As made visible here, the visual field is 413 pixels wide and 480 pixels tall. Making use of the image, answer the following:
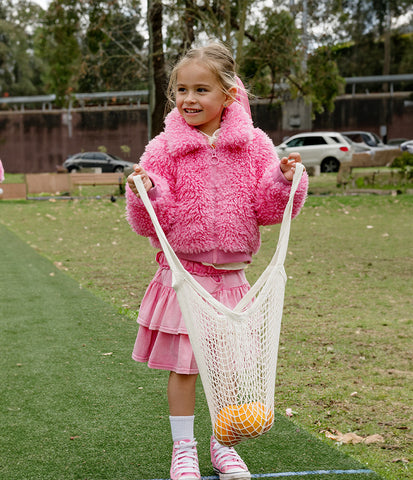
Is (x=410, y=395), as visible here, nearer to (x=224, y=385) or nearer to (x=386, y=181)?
(x=224, y=385)

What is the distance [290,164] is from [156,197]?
1.61 feet

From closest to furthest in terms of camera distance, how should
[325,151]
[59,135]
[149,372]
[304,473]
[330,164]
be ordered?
[304,473], [149,372], [325,151], [330,164], [59,135]

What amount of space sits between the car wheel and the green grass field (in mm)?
16365

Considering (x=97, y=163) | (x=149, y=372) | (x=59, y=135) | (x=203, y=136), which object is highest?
(x=203, y=136)

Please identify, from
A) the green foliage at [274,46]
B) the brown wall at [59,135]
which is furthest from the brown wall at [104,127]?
the green foliage at [274,46]

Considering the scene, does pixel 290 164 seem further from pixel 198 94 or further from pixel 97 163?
pixel 97 163

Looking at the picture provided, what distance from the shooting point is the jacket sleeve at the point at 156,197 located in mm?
2465

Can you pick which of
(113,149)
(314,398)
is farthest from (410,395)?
(113,149)

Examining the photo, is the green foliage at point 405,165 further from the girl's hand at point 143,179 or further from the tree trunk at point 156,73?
the girl's hand at point 143,179

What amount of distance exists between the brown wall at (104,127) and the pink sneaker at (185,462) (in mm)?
38307

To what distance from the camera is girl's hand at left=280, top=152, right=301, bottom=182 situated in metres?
2.44

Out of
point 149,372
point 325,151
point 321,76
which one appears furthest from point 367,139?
point 149,372

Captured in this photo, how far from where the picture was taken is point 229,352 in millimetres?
2293

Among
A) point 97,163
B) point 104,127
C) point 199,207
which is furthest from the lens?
point 104,127
